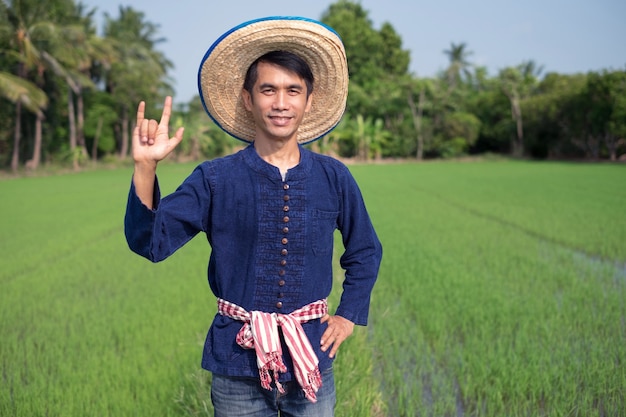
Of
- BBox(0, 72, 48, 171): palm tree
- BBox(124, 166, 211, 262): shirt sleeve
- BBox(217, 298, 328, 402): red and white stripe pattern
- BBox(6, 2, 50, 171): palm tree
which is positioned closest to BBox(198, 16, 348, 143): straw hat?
BBox(124, 166, 211, 262): shirt sleeve

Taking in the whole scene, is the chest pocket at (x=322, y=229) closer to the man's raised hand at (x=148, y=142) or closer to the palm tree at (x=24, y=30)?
the man's raised hand at (x=148, y=142)

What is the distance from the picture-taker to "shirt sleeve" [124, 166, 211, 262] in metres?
1.21

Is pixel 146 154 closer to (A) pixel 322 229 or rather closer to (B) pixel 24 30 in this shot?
(A) pixel 322 229

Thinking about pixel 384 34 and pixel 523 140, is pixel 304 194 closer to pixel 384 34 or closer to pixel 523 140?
pixel 523 140

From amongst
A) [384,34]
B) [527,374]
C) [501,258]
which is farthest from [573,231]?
[384,34]

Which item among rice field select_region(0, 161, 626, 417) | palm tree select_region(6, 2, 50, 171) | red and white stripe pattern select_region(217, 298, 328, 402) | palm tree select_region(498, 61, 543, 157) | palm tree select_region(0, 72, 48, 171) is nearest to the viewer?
red and white stripe pattern select_region(217, 298, 328, 402)

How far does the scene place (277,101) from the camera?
1367 mm

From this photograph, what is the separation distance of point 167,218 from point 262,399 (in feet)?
1.61

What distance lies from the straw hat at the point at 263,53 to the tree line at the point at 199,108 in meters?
17.7

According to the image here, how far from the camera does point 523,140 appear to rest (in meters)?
29.8

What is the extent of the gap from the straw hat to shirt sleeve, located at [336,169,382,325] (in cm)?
26

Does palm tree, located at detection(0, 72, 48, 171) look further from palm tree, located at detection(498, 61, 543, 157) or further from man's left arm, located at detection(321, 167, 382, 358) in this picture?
palm tree, located at detection(498, 61, 543, 157)

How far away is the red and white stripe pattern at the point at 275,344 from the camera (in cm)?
129

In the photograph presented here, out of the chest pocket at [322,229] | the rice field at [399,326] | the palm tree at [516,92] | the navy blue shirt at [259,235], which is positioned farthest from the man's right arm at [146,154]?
the palm tree at [516,92]
